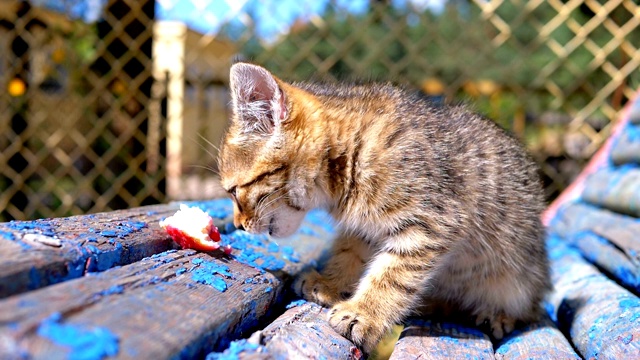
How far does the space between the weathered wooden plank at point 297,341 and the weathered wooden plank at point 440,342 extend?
0.13m

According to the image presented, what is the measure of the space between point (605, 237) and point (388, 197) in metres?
1.07

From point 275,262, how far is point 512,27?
2.65 m

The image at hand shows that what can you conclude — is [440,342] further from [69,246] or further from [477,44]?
[477,44]

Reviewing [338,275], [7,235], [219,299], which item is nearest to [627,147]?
[338,275]

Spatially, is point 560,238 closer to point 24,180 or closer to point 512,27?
point 512,27

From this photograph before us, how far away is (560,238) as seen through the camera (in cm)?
281

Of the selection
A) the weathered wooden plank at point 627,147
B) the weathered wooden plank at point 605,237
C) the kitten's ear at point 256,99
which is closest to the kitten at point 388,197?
the kitten's ear at point 256,99

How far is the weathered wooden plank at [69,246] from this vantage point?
3.12 ft

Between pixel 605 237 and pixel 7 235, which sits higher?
pixel 7 235

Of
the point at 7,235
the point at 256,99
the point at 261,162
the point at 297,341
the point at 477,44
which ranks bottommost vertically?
the point at 297,341

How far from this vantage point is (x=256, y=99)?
1.75 m

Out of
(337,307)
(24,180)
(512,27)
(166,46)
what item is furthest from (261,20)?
(337,307)

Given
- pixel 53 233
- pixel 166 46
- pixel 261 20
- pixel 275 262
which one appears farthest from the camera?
pixel 166 46

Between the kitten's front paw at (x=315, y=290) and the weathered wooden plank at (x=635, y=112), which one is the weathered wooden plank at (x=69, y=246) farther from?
the weathered wooden plank at (x=635, y=112)
